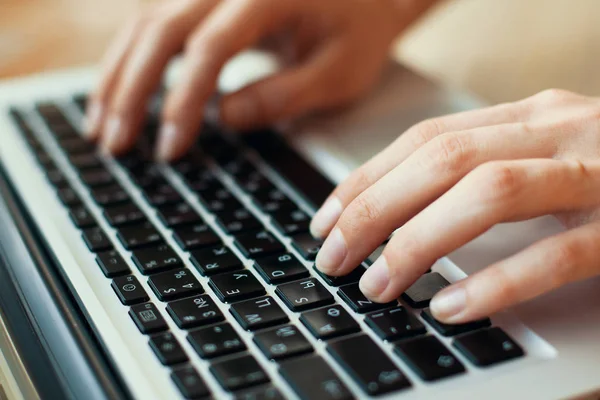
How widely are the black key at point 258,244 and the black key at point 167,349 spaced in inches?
3.9

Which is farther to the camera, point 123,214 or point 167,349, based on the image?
point 123,214

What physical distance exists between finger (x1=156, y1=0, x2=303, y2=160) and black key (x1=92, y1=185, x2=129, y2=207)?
75 mm

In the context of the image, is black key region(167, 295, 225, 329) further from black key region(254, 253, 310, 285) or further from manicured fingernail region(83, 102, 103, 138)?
manicured fingernail region(83, 102, 103, 138)

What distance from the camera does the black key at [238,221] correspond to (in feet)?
1.65

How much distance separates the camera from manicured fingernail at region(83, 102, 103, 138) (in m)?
0.67

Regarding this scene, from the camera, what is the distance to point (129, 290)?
1.39 feet

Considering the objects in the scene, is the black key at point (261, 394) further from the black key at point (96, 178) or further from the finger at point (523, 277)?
the black key at point (96, 178)

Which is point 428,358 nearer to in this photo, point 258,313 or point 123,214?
point 258,313

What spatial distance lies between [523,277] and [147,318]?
0.68ft

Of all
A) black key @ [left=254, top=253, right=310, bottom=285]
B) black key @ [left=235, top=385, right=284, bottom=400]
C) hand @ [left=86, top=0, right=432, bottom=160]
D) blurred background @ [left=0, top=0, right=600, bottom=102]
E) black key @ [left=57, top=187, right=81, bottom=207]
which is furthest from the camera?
blurred background @ [left=0, top=0, right=600, bottom=102]

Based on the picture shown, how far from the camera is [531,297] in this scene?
0.40 metres

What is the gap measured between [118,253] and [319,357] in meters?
0.17

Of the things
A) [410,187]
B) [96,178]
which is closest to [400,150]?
[410,187]

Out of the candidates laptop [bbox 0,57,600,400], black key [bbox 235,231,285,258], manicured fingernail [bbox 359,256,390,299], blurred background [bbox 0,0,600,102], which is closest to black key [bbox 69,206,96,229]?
laptop [bbox 0,57,600,400]
